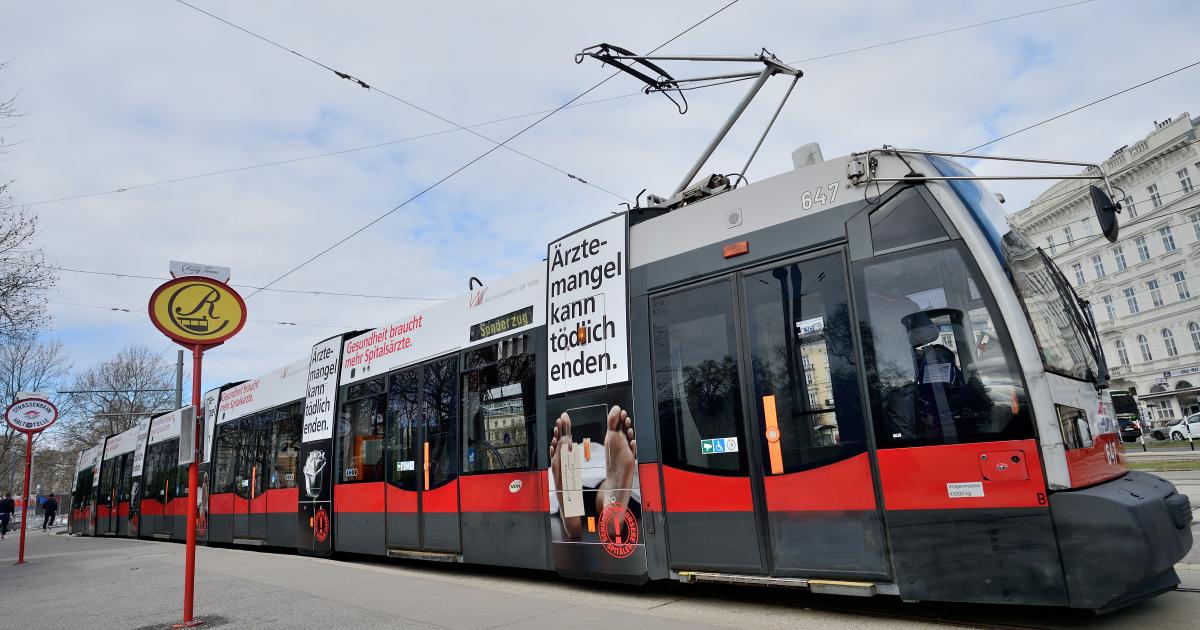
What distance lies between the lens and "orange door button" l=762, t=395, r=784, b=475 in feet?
17.5

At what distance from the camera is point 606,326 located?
22.4 ft

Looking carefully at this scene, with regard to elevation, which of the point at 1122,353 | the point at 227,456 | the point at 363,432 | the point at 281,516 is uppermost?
the point at 1122,353

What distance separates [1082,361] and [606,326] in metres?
3.80

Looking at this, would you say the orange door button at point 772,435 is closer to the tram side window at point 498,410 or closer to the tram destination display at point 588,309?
the tram destination display at point 588,309

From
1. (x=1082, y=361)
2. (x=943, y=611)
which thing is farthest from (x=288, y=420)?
(x=1082, y=361)

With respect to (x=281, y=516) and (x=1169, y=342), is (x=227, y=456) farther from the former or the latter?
(x=1169, y=342)

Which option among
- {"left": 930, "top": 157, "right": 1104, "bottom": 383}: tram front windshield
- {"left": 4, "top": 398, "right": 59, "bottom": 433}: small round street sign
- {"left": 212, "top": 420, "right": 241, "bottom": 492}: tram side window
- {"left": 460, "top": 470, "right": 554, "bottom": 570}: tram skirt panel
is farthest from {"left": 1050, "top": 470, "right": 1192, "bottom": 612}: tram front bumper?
{"left": 4, "top": 398, "right": 59, "bottom": 433}: small round street sign

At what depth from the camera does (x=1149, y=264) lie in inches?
1718

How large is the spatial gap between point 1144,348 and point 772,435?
5246 cm

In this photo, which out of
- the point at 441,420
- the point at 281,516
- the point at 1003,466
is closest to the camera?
the point at 1003,466

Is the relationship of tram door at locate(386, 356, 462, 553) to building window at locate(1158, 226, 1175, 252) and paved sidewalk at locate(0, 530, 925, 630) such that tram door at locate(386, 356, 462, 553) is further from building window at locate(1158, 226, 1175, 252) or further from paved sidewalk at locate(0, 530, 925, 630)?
building window at locate(1158, 226, 1175, 252)

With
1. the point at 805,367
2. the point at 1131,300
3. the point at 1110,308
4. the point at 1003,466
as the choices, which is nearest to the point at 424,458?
the point at 805,367

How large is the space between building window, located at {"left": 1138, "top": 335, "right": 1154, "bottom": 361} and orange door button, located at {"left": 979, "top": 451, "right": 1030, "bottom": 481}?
171ft

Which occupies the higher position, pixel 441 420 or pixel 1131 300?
pixel 1131 300
